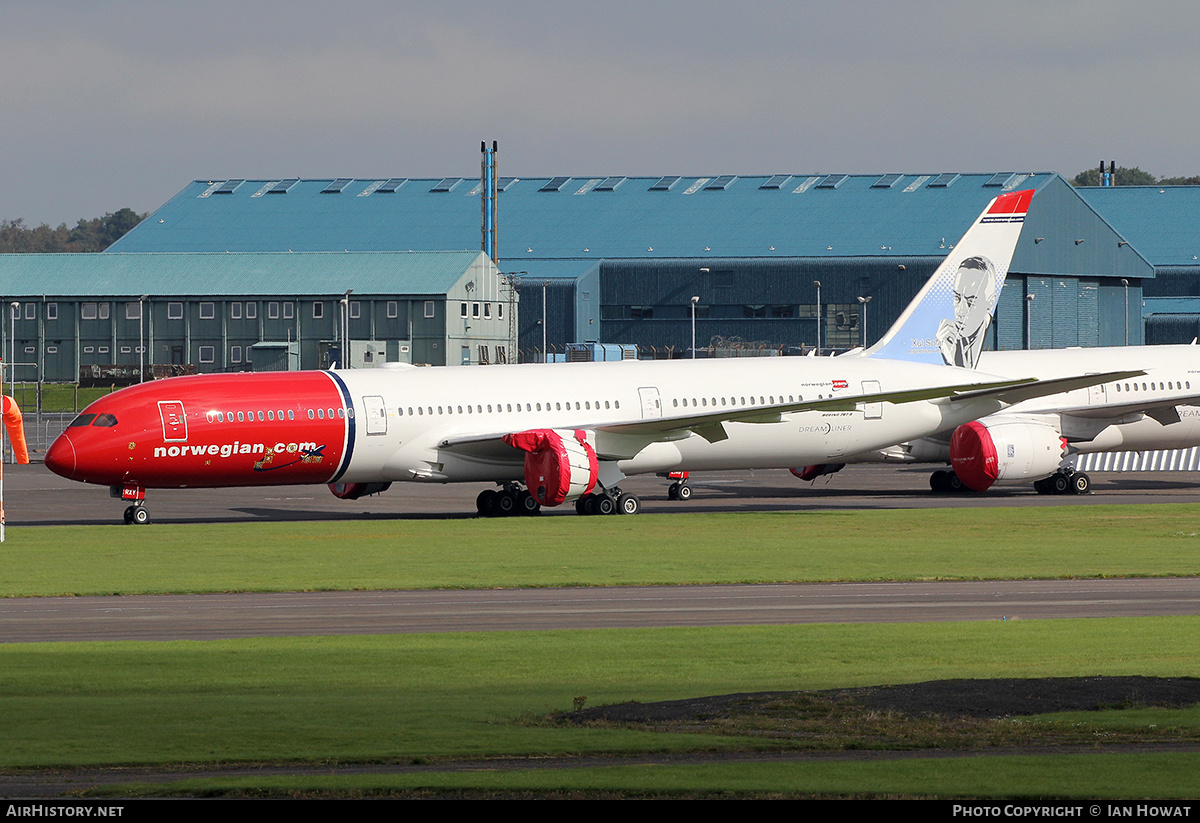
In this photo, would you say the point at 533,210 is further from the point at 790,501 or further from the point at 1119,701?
the point at 1119,701

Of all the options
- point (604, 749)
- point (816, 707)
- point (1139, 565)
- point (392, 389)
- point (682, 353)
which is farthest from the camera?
point (682, 353)

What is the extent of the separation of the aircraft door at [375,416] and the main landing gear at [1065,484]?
22.3 m

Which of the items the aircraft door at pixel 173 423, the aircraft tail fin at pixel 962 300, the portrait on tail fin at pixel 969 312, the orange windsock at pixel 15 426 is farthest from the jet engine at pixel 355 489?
the portrait on tail fin at pixel 969 312

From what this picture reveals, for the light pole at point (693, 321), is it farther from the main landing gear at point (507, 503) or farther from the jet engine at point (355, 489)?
the main landing gear at point (507, 503)

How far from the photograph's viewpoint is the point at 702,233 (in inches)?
5197

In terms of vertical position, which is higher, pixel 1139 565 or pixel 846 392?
pixel 846 392

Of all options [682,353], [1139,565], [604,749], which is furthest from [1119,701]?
[682,353]

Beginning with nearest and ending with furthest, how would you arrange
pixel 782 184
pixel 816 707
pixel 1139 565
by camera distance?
pixel 816 707 → pixel 1139 565 → pixel 782 184

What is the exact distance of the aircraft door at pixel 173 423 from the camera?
136 ft

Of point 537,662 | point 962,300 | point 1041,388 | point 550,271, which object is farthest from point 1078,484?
point 550,271

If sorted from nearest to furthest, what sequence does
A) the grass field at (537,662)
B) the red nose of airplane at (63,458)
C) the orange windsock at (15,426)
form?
the grass field at (537,662)
the orange windsock at (15,426)
the red nose of airplane at (63,458)

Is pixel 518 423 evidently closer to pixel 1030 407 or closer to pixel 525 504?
pixel 525 504

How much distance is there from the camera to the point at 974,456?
50469 mm

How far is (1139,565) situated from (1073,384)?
56.9 ft
